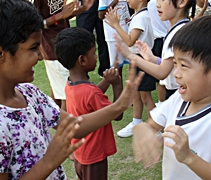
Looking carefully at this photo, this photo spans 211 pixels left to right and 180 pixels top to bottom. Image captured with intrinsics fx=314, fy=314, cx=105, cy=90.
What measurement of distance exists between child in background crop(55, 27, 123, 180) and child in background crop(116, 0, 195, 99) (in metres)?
0.23

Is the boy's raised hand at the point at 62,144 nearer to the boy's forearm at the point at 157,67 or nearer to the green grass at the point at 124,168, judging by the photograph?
the boy's forearm at the point at 157,67

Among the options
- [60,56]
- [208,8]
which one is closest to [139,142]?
[60,56]

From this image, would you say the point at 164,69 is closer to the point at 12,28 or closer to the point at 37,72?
the point at 12,28

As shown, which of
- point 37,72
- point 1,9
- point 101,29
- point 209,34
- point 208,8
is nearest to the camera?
point 1,9

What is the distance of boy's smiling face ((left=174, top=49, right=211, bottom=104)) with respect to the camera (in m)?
1.27

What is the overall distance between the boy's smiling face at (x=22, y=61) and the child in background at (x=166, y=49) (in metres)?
1.05

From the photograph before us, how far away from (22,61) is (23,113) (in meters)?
0.21

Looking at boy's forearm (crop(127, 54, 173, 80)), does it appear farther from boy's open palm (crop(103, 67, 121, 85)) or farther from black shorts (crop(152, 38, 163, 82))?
black shorts (crop(152, 38, 163, 82))

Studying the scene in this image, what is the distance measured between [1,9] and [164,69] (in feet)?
4.40

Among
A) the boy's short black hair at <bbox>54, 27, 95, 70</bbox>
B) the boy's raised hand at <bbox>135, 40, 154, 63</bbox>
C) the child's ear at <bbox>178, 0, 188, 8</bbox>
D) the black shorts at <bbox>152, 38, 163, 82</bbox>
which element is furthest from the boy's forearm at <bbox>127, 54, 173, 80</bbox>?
the black shorts at <bbox>152, 38, 163, 82</bbox>

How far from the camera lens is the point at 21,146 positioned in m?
1.23

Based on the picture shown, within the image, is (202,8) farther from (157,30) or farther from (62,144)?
(62,144)

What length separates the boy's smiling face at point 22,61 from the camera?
1202 millimetres

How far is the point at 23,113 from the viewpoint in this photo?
50.2 inches
